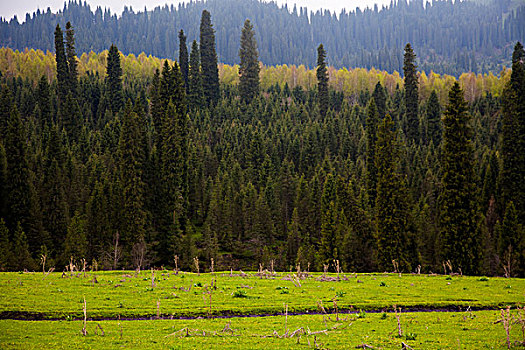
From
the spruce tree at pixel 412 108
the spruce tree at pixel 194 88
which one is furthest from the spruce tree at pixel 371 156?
the spruce tree at pixel 194 88

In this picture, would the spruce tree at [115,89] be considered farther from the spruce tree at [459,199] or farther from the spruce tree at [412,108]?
the spruce tree at [459,199]

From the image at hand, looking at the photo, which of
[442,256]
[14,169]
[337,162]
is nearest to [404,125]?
[337,162]

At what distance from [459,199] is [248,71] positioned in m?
138

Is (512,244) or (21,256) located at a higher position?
(21,256)

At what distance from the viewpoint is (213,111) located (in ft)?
550

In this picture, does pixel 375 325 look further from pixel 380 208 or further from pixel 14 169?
pixel 14 169

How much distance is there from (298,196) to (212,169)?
31257 millimetres

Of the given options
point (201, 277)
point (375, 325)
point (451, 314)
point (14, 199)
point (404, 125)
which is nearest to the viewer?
point (375, 325)

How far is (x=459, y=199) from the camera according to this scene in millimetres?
62906

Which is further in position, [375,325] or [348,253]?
[348,253]

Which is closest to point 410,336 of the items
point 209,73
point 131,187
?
point 131,187

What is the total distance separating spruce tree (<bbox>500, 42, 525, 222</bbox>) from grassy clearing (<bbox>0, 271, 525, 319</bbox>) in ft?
157

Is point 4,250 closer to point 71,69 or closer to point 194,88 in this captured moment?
point 194,88

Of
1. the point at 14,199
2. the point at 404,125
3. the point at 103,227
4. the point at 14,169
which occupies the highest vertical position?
the point at 404,125
